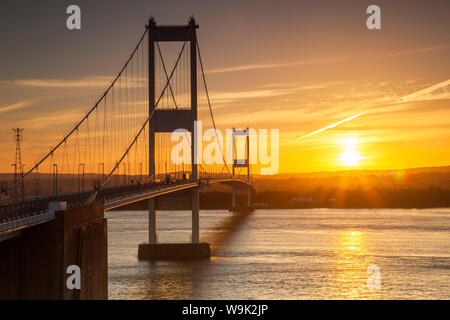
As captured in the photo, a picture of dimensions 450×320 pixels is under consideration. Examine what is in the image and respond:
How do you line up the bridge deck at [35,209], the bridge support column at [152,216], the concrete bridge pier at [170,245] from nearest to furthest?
1. the bridge deck at [35,209]
2. the bridge support column at [152,216]
3. the concrete bridge pier at [170,245]

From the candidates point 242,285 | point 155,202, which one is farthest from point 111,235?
point 242,285

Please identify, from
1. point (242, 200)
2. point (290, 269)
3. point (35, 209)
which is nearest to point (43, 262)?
point (35, 209)

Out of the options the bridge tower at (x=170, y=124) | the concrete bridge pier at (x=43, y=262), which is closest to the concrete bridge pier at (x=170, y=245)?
the bridge tower at (x=170, y=124)

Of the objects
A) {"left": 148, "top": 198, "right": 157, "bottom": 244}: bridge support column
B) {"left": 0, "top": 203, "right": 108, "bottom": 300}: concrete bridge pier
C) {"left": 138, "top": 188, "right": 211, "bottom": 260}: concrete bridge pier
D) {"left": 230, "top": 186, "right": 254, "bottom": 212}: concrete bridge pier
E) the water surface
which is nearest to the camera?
{"left": 0, "top": 203, "right": 108, "bottom": 300}: concrete bridge pier

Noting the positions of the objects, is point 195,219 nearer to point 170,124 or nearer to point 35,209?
point 170,124

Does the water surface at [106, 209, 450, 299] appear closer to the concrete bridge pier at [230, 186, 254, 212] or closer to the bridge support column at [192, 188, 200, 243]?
the bridge support column at [192, 188, 200, 243]

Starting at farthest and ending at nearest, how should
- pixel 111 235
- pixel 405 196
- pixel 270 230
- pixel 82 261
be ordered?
1. pixel 405 196
2. pixel 270 230
3. pixel 111 235
4. pixel 82 261

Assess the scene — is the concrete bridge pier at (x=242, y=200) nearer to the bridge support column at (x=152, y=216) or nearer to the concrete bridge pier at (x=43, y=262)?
the bridge support column at (x=152, y=216)

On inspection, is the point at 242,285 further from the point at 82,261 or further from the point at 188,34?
the point at 188,34

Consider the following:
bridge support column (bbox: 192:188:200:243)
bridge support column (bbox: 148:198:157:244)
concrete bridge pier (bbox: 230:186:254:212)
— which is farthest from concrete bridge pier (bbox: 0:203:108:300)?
concrete bridge pier (bbox: 230:186:254:212)
